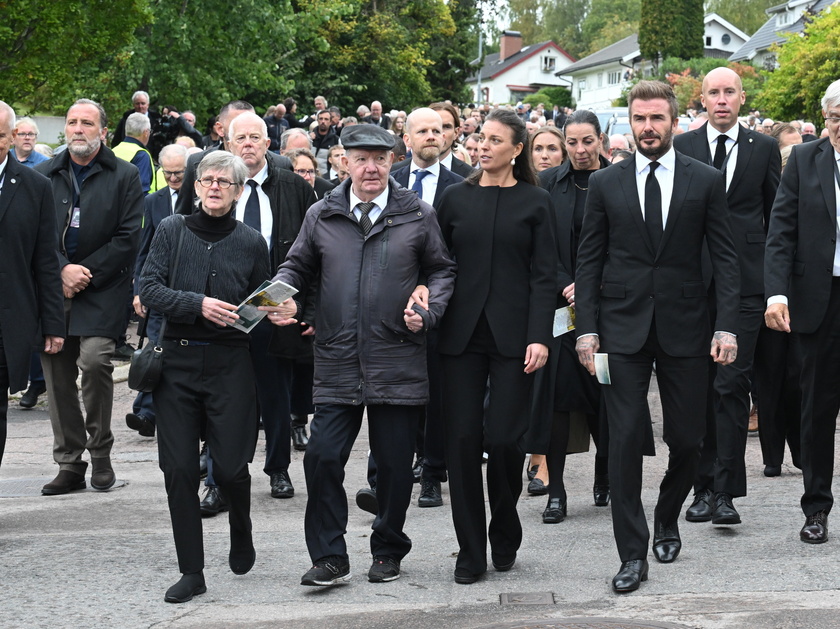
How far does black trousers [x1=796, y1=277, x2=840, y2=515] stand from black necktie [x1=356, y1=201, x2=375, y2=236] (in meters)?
2.51

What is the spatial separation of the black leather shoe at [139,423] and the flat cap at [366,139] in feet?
14.5

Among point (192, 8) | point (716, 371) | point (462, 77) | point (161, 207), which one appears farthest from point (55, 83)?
point (462, 77)

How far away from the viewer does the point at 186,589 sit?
6062 mm

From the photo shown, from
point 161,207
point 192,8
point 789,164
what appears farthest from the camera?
point 192,8

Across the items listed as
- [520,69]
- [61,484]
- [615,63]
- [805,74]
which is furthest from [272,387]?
[520,69]

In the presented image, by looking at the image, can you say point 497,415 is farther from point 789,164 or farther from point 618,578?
point 789,164

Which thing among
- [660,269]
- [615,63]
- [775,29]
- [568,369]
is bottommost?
[568,369]

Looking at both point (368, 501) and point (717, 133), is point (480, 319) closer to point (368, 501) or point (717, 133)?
point (368, 501)

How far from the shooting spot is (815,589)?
591cm

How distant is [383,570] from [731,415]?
244 centimetres

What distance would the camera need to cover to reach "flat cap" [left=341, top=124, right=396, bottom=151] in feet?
20.9

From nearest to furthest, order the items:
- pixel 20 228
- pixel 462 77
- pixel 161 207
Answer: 1. pixel 20 228
2. pixel 161 207
3. pixel 462 77

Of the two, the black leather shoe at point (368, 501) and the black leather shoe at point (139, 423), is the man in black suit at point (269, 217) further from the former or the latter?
the black leather shoe at point (139, 423)

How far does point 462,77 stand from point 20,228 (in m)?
55.4
